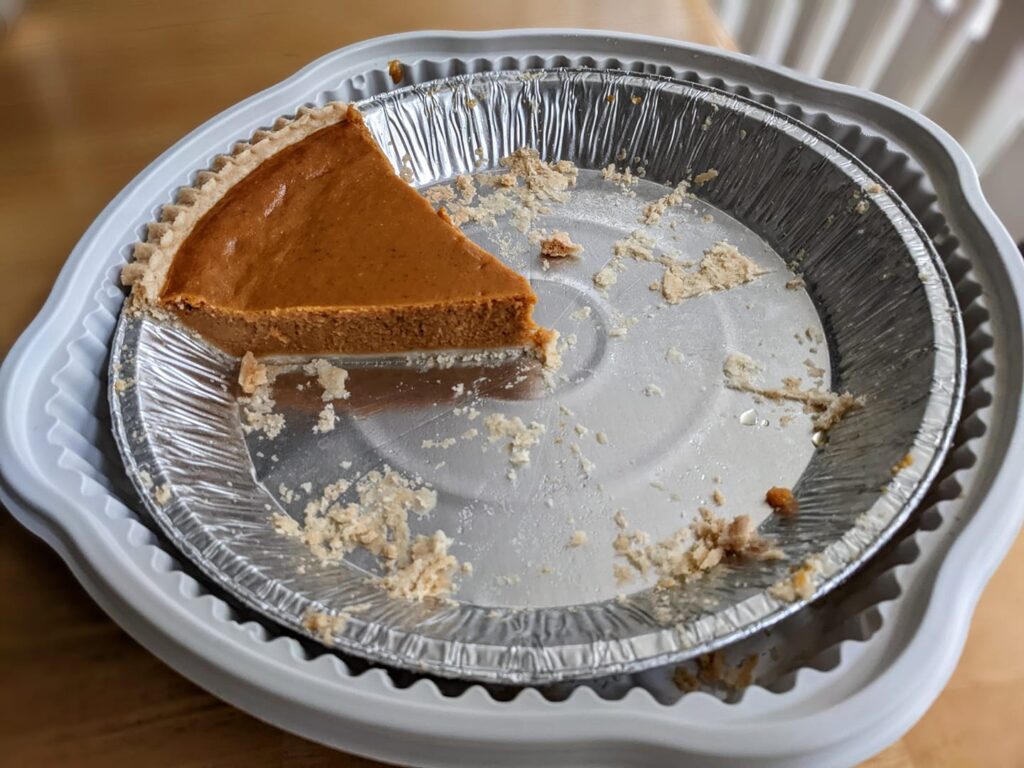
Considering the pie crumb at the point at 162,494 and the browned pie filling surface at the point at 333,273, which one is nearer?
the pie crumb at the point at 162,494

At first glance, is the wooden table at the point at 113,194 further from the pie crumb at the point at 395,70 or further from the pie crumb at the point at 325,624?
the pie crumb at the point at 395,70

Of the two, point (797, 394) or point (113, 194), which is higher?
point (797, 394)

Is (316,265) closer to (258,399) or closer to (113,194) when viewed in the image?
(258,399)

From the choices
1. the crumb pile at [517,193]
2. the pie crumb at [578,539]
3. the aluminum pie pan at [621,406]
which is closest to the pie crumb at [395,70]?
the aluminum pie pan at [621,406]

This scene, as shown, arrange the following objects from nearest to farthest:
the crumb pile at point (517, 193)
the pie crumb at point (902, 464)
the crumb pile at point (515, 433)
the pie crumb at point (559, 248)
→ the pie crumb at point (902, 464), the crumb pile at point (515, 433), the pie crumb at point (559, 248), the crumb pile at point (517, 193)

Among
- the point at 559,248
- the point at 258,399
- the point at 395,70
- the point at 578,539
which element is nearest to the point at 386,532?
the point at 578,539

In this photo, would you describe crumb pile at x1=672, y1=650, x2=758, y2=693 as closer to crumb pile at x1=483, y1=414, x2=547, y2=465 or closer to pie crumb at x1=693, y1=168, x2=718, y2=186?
crumb pile at x1=483, y1=414, x2=547, y2=465
